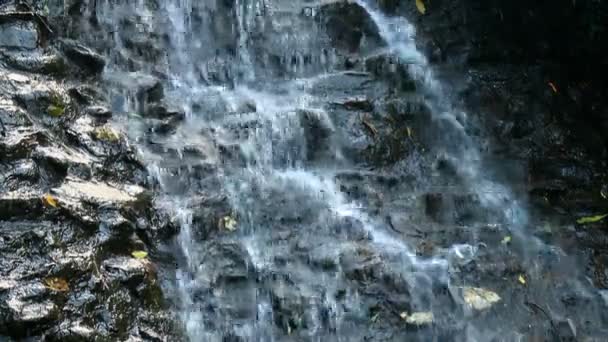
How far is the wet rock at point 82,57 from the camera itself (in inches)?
250

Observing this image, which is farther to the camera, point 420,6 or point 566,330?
point 420,6

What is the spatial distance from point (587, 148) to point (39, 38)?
5.67 metres

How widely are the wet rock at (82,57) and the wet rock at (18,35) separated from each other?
396 mm

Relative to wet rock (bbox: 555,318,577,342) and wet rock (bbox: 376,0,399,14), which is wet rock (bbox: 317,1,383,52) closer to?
wet rock (bbox: 376,0,399,14)

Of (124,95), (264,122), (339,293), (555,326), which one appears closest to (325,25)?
(264,122)

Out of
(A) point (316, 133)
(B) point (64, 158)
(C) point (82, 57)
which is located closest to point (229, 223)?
(B) point (64, 158)

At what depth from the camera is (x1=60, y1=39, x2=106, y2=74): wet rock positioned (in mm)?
6352

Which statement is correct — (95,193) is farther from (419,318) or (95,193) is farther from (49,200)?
(419,318)

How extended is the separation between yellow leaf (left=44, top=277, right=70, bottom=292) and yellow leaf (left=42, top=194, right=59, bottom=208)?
61 centimetres

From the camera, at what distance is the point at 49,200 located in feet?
15.4

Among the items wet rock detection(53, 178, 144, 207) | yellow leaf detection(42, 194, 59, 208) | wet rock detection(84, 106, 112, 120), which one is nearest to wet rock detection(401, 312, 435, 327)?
wet rock detection(53, 178, 144, 207)

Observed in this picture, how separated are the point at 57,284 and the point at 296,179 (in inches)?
104

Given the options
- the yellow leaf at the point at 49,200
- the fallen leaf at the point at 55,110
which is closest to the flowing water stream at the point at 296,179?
the fallen leaf at the point at 55,110

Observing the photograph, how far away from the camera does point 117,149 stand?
223 inches
